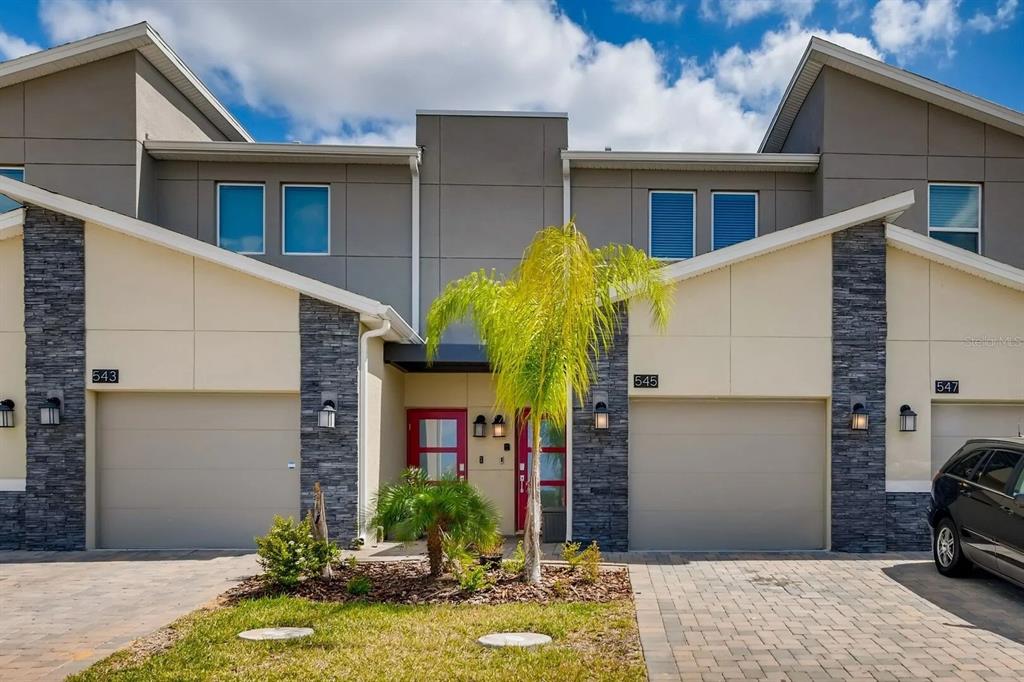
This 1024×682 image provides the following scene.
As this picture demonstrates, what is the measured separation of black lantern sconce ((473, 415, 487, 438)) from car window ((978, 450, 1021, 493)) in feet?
25.3

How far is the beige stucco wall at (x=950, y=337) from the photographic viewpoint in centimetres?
1091

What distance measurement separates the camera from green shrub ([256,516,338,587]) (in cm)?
823

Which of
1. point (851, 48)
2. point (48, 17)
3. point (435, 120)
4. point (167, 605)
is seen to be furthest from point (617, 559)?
point (48, 17)

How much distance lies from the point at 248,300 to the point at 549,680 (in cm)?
716

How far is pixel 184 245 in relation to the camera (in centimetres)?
1058

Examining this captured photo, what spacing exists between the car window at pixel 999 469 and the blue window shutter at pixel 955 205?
696 cm

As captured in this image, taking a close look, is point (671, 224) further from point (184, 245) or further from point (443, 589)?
point (443, 589)

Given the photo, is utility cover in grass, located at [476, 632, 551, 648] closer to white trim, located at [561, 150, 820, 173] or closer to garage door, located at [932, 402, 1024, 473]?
garage door, located at [932, 402, 1024, 473]

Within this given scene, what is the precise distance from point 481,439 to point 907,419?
691 cm

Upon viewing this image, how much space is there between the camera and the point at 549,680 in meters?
5.75

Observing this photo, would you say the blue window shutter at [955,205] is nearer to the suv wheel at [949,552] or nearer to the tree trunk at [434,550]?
the suv wheel at [949,552]

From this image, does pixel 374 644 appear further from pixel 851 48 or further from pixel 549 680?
pixel 851 48

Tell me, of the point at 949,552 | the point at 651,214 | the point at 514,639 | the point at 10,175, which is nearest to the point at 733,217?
the point at 651,214

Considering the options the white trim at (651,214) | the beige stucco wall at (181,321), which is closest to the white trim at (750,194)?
the white trim at (651,214)
